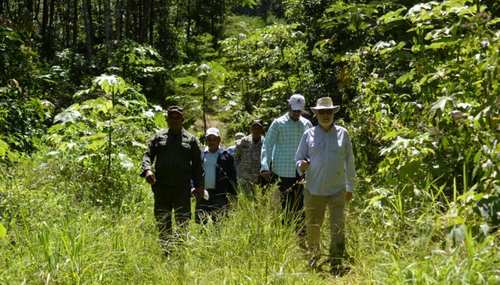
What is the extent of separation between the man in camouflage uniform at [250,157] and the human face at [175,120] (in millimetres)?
1769

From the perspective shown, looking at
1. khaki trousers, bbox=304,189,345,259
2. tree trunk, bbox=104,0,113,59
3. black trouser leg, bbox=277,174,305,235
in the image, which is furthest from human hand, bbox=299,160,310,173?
tree trunk, bbox=104,0,113,59

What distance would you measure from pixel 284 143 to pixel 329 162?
1.13m

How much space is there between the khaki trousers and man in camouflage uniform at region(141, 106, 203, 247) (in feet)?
4.60

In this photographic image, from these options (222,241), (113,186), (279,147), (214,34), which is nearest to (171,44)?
(214,34)

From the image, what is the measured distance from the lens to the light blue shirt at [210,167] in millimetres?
7277

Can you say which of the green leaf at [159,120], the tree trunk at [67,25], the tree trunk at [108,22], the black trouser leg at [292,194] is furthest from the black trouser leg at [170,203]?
the tree trunk at [67,25]

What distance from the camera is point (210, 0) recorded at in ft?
94.8

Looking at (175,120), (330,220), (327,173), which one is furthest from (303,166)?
(175,120)

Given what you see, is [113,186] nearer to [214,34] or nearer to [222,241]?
[222,241]

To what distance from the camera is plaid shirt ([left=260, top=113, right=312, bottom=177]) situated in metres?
6.55

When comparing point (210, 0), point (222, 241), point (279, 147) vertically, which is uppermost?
point (210, 0)

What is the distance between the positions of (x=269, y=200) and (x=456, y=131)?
69.8 inches

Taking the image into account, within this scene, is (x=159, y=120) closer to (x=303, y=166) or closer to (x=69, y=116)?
(x=69, y=116)

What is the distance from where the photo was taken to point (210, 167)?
24.1 feet
